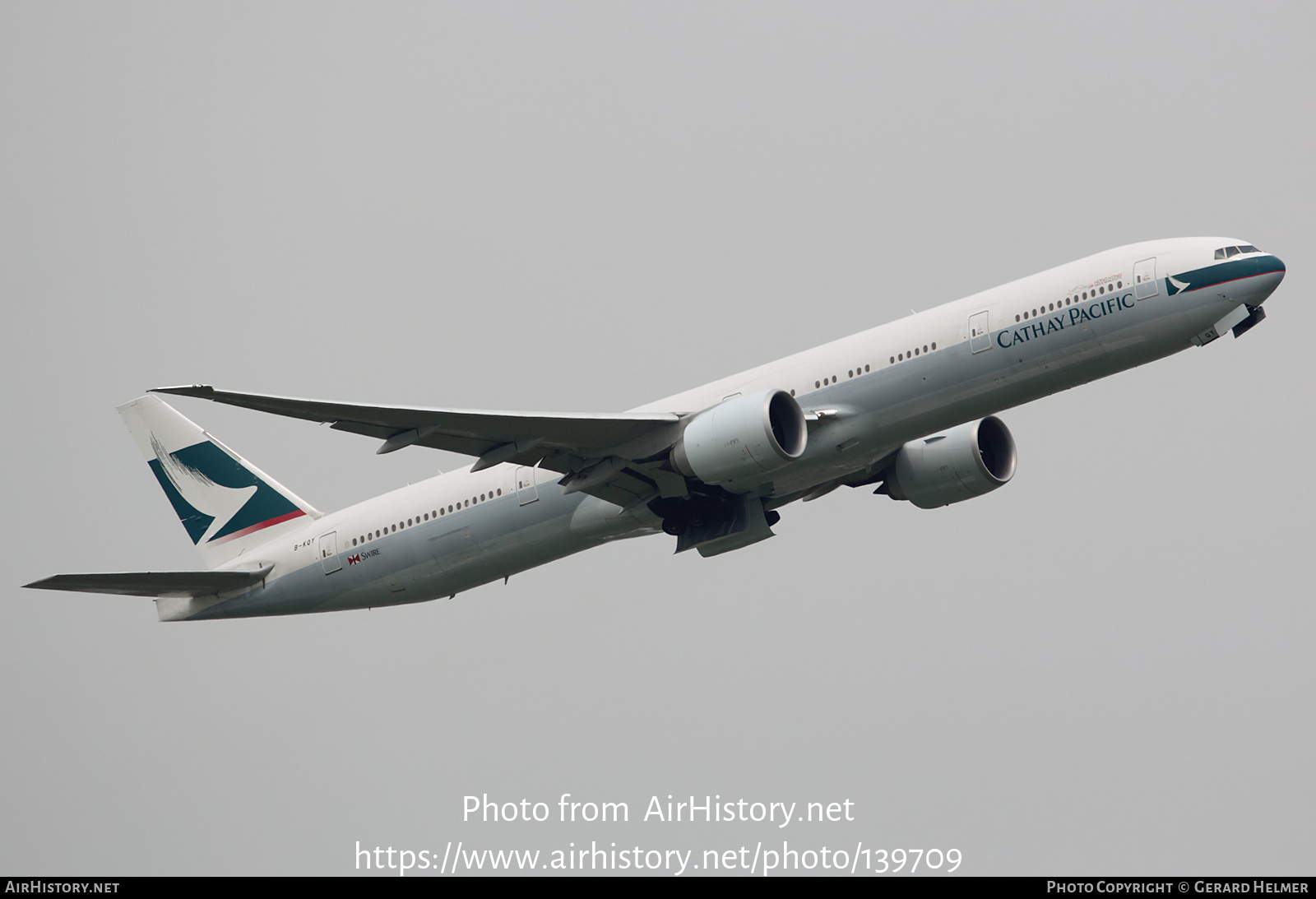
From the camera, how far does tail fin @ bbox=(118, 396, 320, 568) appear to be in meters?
41.8

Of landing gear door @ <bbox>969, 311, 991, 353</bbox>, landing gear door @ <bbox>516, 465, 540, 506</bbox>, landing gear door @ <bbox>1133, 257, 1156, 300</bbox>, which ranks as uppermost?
landing gear door @ <bbox>1133, 257, 1156, 300</bbox>

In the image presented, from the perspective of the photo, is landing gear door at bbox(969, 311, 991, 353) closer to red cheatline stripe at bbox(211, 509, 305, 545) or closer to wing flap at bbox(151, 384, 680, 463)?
wing flap at bbox(151, 384, 680, 463)

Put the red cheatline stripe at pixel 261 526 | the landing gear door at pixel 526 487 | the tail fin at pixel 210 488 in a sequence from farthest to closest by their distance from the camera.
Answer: the tail fin at pixel 210 488, the red cheatline stripe at pixel 261 526, the landing gear door at pixel 526 487

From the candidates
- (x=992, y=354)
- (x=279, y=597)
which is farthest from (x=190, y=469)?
(x=992, y=354)

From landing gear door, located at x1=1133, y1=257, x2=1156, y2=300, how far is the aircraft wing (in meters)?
10.6

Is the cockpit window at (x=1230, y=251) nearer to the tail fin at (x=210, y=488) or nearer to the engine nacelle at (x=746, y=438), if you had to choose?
the engine nacelle at (x=746, y=438)

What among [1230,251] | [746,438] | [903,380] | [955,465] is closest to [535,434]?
[746,438]

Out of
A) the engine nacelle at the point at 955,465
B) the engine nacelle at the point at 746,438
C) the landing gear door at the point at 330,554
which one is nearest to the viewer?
the engine nacelle at the point at 746,438

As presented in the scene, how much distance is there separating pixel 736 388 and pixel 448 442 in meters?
7.02

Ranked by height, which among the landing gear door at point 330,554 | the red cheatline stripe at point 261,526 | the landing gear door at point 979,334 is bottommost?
the landing gear door at point 330,554

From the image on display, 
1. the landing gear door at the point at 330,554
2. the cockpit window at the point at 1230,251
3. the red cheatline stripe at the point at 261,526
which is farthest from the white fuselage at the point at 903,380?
the red cheatline stripe at the point at 261,526

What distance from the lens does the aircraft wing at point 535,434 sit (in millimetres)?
30531

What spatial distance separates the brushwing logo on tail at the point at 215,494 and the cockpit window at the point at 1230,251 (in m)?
25.2

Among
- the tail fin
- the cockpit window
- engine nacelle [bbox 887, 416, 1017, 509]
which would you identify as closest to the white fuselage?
the cockpit window
